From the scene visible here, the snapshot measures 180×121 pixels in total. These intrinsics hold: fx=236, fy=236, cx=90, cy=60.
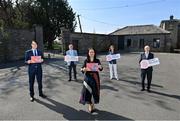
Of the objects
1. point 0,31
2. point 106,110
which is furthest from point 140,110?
point 0,31

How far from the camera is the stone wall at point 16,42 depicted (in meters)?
20.4

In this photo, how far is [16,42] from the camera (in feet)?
71.9

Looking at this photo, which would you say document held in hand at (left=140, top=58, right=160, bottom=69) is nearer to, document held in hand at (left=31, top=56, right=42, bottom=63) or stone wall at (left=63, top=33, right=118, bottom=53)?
document held in hand at (left=31, top=56, right=42, bottom=63)

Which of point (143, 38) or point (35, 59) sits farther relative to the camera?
point (143, 38)

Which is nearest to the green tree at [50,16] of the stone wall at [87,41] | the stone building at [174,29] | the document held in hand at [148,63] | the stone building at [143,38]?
the stone wall at [87,41]

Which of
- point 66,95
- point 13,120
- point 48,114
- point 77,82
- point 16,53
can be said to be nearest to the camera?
point 13,120

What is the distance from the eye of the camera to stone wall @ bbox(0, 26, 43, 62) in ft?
67.0

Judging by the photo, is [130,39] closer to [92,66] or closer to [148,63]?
[148,63]

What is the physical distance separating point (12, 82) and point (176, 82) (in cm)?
762

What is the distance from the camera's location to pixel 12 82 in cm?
1102

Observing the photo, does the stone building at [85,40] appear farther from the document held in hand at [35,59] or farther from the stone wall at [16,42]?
the document held in hand at [35,59]

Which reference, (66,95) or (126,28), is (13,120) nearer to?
(66,95)

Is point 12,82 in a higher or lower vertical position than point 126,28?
lower

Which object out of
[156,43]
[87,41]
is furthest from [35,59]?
[156,43]
